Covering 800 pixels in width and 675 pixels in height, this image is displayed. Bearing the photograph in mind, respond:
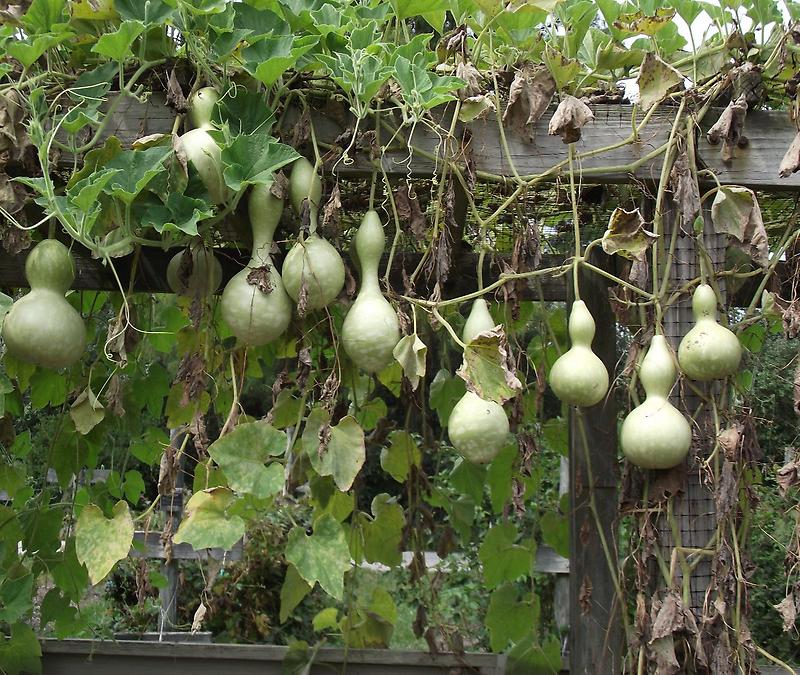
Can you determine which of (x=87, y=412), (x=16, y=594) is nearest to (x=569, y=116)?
(x=87, y=412)

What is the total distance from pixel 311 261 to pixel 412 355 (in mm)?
192

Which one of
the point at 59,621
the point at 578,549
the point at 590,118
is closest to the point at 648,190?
the point at 590,118

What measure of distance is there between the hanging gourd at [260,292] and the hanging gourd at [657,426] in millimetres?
511

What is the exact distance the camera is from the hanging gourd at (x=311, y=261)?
1.17 metres

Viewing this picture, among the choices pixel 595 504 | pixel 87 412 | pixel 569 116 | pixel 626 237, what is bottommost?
pixel 595 504

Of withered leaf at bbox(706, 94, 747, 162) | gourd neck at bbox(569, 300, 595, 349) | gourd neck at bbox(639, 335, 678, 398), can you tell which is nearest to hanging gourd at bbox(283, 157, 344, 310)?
gourd neck at bbox(569, 300, 595, 349)

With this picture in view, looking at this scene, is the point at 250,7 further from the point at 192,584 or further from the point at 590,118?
the point at 192,584

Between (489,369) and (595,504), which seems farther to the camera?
(595,504)

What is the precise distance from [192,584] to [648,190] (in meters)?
4.32

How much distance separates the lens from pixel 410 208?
1.29m

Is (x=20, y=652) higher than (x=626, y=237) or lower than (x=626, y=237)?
lower

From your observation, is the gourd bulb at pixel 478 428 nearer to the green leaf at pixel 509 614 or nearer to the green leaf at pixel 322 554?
the green leaf at pixel 322 554

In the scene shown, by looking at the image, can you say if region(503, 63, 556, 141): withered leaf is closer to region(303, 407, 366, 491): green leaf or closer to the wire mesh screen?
the wire mesh screen

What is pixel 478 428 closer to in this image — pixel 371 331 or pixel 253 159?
pixel 371 331
